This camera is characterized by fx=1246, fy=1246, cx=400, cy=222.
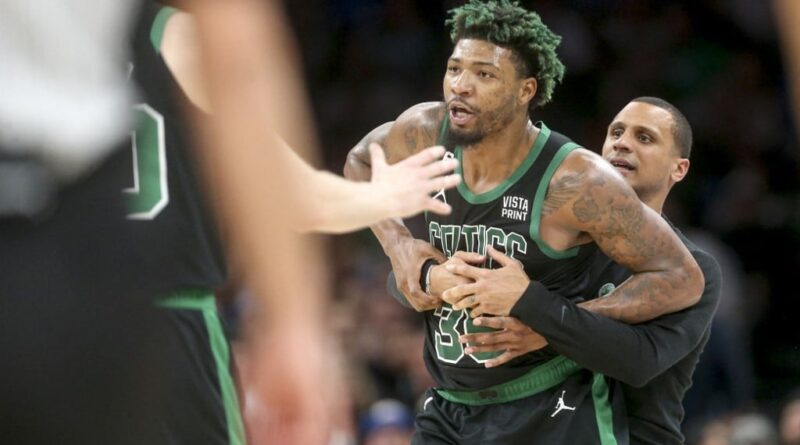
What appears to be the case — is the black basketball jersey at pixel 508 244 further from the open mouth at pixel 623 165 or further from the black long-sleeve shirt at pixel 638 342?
the open mouth at pixel 623 165

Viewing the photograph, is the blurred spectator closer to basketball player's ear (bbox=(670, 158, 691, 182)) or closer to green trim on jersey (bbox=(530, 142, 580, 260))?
basketball player's ear (bbox=(670, 158, 691, 182))

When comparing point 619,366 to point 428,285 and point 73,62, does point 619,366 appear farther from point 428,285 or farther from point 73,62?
point 73,62

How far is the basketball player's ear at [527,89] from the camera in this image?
5191mm

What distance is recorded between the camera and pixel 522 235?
4914 mm

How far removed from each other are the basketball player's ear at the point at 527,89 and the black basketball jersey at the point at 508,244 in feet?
0.53

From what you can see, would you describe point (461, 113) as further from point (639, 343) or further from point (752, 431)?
point (752, 431)

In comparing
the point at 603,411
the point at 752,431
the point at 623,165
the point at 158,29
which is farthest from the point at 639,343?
the point at 752,431

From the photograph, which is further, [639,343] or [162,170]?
[639,343]

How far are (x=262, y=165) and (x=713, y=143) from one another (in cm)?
845

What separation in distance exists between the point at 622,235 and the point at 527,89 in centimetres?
84

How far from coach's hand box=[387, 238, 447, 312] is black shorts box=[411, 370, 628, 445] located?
1.51 feet

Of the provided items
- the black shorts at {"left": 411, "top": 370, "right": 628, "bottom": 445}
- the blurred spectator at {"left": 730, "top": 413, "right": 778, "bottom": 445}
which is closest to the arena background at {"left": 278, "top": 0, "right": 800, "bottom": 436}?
the blurred spectator at {"left": 730, "top": 413, "right": 778, "bottom": 445}

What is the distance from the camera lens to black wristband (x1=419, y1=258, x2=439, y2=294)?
16.2 ft

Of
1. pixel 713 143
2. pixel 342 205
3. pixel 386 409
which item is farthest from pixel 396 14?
pixel 342 205
